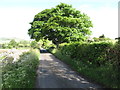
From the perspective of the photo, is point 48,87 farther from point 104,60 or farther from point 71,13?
point 71,13

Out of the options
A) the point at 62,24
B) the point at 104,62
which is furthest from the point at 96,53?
the point at 62,24

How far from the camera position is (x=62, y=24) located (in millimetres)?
36062

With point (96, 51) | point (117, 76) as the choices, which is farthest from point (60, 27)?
point (117, 76)

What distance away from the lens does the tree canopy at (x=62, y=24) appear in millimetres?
35219

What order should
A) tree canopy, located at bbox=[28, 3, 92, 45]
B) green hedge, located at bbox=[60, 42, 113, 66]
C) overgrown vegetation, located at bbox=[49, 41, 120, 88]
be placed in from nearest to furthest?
overgrown vegetation, located at bbox=[49, 41, 120, 88] < green hedge, located at bbox=[60, 42, 113, 66] < tree canopy, located at bbox=[28, 3, 92, 45]

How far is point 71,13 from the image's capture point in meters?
38.2

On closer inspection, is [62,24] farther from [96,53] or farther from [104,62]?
[104,62]

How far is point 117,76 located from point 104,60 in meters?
2.51

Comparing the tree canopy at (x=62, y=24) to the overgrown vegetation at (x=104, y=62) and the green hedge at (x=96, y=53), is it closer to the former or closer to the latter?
the green hedge at (x=96, y=53)

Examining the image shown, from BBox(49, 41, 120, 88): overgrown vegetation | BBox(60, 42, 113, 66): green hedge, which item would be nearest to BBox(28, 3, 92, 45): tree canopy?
BBox(60, 42, 113, 66): green hedge

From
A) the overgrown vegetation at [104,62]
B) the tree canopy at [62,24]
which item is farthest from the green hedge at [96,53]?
the tree canopy at [62,24]

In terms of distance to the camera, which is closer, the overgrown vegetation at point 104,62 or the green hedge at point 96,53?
the overgrown vegetation at point 104,62

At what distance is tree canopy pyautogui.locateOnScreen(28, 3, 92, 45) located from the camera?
35.2m

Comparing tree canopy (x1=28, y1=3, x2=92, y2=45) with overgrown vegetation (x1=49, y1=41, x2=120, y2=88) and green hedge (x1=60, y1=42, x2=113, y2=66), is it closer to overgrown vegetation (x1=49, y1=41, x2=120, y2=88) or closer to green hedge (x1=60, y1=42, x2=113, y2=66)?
green hedge (x1=60, y1=42, x2=113, y2=66)
